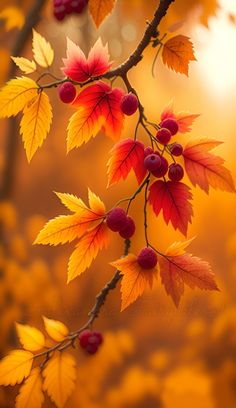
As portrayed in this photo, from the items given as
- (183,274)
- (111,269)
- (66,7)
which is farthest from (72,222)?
(111,269)

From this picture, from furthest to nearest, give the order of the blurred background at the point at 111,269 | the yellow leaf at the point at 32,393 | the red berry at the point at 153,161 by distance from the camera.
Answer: the blurred background at the point at 111,269, the yellow leaf at the point at 32,393, the red berry at the point at 153,161

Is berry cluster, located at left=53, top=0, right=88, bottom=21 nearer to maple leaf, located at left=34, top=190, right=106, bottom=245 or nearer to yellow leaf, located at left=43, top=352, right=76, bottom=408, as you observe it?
maple leaf, located at left=34, top=190, right=106, bottom=245

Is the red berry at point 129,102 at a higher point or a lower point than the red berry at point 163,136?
higher

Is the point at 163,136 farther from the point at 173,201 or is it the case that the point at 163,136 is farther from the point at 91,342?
the point at 91,342

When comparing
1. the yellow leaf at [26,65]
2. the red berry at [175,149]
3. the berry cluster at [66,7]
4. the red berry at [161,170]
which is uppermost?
the berry cluster at [66,7]

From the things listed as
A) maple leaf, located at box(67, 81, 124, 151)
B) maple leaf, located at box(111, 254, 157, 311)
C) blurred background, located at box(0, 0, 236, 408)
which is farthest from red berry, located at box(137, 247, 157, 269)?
blurred background, located at box(0, 0, 236, 408)

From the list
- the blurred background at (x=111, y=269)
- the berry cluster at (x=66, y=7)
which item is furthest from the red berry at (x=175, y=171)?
the blurred background at (x=111, y=269)

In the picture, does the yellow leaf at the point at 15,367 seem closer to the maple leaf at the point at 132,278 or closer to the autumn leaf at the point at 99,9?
the maple leaf at the point at 132,278
